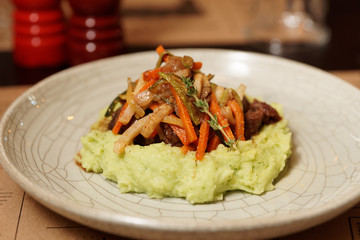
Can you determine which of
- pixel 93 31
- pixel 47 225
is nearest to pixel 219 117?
pixel 47 225

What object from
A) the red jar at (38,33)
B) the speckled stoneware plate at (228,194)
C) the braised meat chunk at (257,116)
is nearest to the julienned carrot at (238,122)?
the braised meat chunk at (257,116)

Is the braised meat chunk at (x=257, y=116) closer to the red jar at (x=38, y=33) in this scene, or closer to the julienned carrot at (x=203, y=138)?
the julienned carrot at (x=203, y=138)

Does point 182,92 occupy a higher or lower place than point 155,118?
higher

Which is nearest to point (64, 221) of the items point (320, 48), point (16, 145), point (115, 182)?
point (115, 182)

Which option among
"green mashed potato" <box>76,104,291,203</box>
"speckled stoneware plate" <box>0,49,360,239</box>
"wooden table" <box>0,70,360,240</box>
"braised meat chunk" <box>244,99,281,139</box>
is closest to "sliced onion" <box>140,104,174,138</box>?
"green mashed potato" <box>76,104,291,203</box>

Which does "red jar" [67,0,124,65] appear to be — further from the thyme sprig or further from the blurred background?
the thyme sprig

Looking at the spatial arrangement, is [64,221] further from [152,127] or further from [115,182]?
[152,127]

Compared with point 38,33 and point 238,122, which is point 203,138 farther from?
point 38,33
